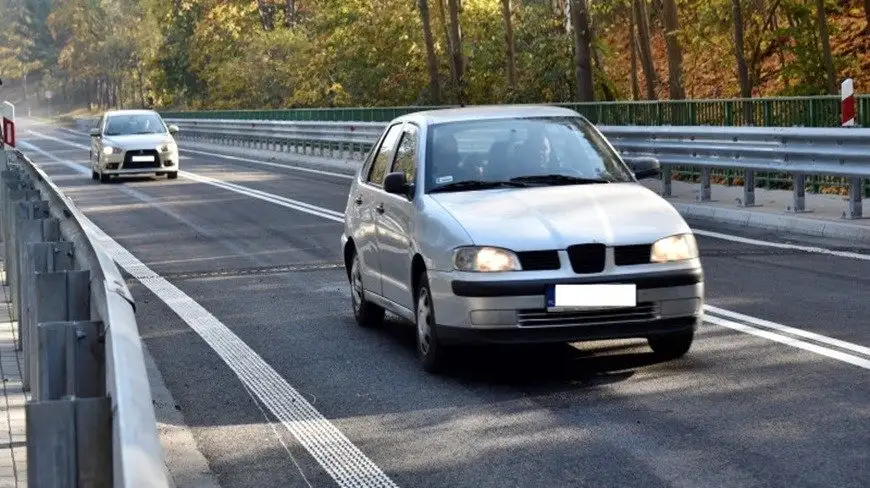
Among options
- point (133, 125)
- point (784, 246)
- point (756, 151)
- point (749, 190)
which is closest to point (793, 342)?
point (784, 246)

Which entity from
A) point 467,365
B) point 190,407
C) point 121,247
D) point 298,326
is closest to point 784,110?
point 121,247

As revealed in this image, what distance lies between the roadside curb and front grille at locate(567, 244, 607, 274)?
25.6ft

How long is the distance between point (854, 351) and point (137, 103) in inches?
5089

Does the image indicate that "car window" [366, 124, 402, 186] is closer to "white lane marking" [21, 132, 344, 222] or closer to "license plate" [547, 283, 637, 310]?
"license plate" [547, 283, 637, 310]

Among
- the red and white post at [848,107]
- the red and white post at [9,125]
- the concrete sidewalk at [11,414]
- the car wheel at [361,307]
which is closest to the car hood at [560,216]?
the car wheel at [361,307]

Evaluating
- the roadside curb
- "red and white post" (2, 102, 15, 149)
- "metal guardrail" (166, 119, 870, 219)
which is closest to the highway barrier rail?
the roadside curb

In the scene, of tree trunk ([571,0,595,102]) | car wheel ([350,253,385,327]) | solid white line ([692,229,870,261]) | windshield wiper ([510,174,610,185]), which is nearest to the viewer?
windshield wiper ([510,174,610,185])

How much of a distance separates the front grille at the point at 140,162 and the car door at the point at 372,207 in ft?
78.4

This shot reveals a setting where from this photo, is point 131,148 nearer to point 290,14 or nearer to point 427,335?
point 427,335

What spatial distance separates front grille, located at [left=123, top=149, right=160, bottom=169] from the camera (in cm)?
3494

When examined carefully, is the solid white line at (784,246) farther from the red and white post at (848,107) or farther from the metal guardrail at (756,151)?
the red and white post at (848,107)

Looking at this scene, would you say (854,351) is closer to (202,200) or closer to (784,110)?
(784,110)

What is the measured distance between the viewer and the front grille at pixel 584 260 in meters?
8.75

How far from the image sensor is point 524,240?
8828 millimetres
